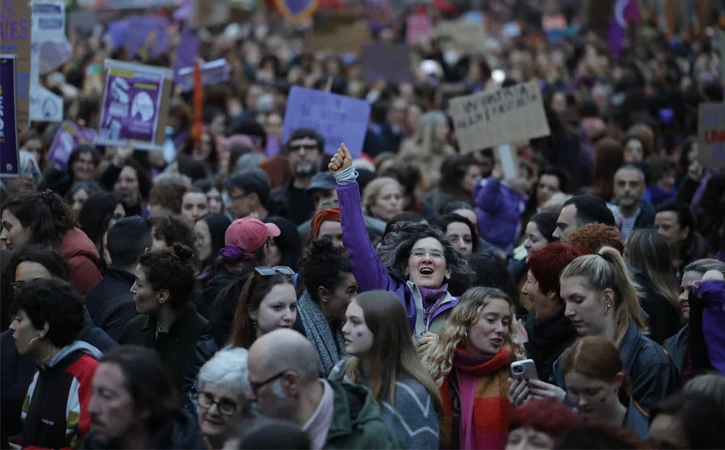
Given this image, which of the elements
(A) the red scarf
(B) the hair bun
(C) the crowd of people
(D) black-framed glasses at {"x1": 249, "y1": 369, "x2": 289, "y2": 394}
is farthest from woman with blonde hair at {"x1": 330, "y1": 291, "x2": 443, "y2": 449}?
(B) the hair bun

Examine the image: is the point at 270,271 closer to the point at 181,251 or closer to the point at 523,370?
the point at 181,251

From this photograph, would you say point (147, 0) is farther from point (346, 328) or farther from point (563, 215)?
point (346, 328)

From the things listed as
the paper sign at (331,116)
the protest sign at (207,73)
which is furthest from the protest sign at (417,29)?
the paper sign at (331,116)

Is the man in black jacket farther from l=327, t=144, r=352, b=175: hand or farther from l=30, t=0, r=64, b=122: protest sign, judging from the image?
l=30, t=0, r=64, b=122: protest sign

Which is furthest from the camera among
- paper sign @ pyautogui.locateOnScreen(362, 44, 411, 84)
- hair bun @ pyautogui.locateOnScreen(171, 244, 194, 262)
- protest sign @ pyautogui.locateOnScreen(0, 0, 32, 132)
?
paper sign @ pyautogui.locateOnScreen(362, 44, 411, 84)

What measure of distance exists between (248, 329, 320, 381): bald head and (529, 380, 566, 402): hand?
3.26 ft

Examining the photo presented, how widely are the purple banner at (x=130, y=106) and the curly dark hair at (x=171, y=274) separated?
16.0 feet

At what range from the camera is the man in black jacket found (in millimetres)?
6719

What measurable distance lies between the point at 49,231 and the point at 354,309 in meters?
2.69

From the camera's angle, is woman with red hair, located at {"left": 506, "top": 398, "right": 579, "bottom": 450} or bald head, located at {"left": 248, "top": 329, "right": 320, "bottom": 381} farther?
bald head, located at {"left": 248, "top": 329, "right": 320, "bottom": 381}

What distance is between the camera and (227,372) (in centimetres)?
484

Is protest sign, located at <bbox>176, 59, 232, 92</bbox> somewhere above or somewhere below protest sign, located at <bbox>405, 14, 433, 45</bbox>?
below

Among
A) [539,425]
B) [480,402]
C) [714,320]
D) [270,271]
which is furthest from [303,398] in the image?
[714,320]

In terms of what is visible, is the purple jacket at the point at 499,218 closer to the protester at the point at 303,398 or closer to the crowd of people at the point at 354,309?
the crowd of people at the point at 354,309
